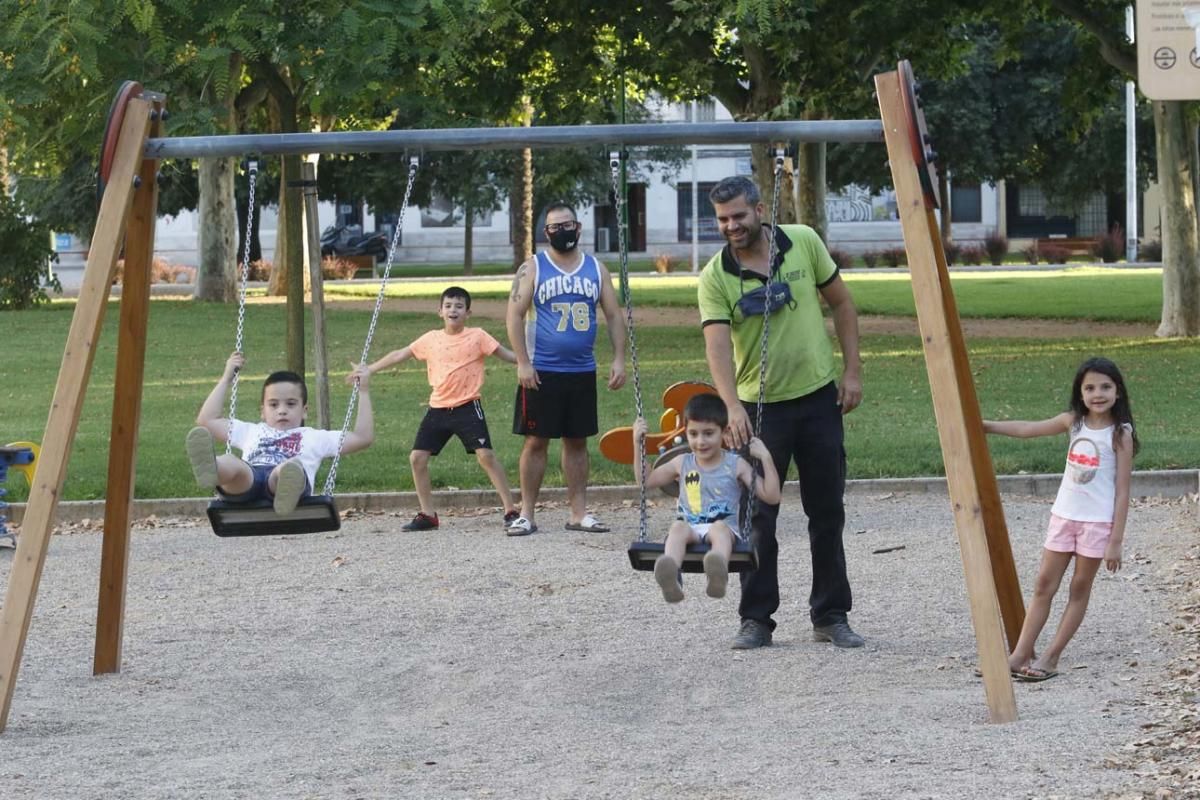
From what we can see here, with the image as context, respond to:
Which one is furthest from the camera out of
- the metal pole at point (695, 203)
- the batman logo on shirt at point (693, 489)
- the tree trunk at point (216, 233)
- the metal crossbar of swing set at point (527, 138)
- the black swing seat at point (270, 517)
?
the metal pole at point (695, 203)

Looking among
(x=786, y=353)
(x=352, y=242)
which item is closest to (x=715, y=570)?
(x=786, y=353)

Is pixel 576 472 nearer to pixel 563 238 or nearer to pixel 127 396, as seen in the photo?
pixel 563 238

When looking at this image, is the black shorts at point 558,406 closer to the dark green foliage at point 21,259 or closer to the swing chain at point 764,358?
the swing chain at point 764,358

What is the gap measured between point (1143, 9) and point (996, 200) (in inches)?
2342

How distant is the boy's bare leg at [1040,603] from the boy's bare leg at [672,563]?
4.11 feet

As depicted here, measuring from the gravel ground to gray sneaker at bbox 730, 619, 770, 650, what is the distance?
0.05m

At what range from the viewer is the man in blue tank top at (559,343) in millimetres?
10039

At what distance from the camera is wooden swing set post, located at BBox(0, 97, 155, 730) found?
6.59m

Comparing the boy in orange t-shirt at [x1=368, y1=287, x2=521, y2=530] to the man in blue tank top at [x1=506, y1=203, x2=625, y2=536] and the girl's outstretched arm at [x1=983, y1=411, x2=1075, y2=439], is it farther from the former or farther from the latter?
the girl's outstretched arm at [x1=983, y1=411, x2=1075, y2=439]

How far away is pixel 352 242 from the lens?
58.7 m

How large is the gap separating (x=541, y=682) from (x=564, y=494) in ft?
15.8

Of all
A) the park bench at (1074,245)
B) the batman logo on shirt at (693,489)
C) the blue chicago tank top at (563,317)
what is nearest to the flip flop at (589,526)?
the blue chicago tank top at (563,317)

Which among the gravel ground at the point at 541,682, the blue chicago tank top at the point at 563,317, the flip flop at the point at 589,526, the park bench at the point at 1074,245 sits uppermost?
the park bench at the point at 1074,245

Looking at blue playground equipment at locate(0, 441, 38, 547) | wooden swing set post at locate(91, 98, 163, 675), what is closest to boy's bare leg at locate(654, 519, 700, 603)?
wooden swing set post at locate(91, 98, 163, 675)
